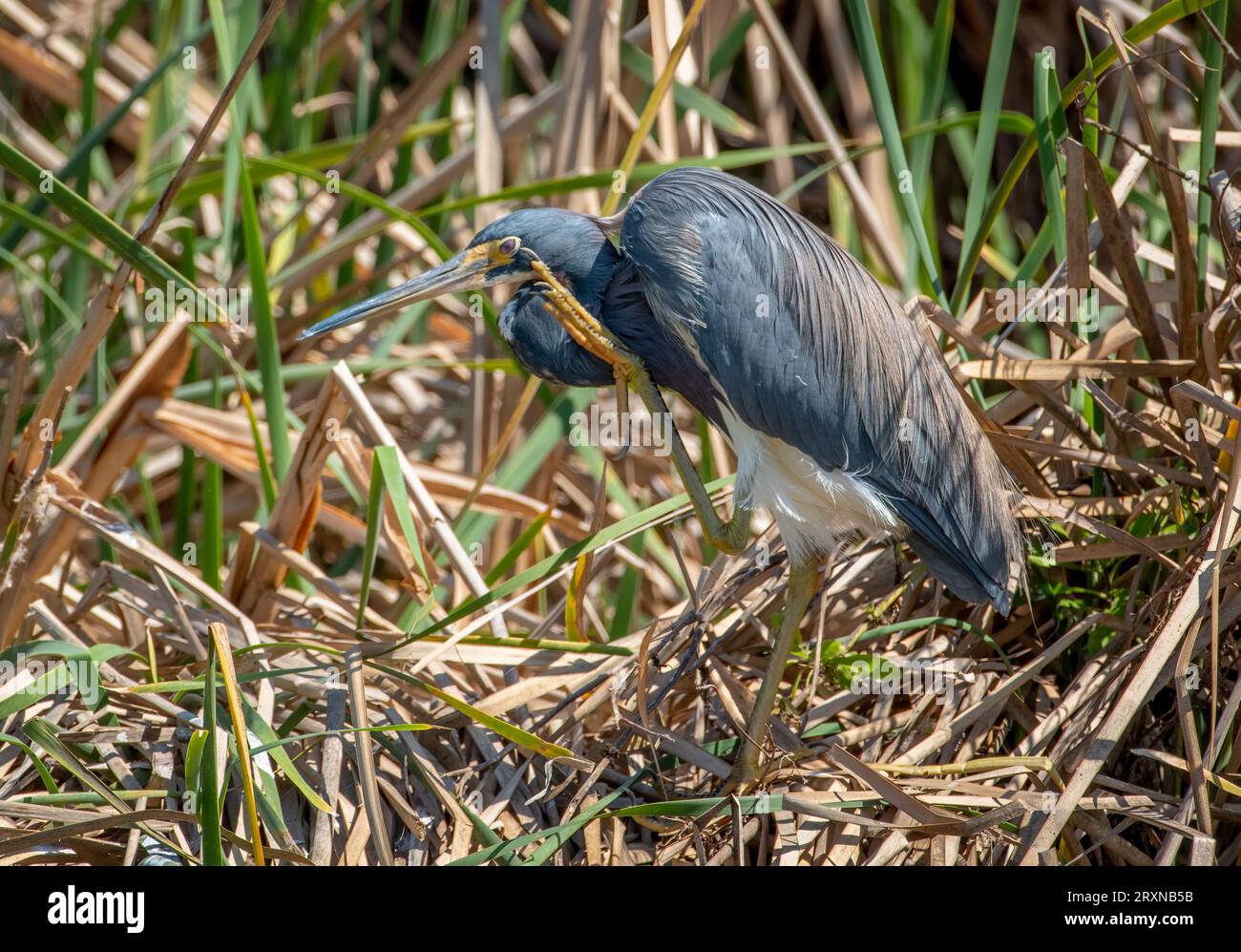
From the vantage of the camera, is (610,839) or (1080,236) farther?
(1080,236)

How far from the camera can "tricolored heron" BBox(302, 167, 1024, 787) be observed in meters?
2.35

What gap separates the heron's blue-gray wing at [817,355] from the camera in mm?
2338

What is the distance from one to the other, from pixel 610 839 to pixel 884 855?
1.61 ft

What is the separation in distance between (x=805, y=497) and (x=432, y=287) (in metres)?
0.87

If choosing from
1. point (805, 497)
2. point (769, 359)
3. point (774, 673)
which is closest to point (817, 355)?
point (769, 359)

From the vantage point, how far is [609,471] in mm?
3557

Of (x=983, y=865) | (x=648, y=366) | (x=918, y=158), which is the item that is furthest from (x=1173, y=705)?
(x=918, y=158)

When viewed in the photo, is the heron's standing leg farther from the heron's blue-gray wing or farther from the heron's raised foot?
the heron's raised foot

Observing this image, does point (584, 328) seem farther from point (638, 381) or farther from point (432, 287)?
point (432, 287)

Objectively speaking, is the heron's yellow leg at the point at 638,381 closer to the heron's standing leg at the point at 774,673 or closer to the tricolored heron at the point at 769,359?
the tricolored heron at the point at 769,359

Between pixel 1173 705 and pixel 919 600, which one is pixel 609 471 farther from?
pixel 1173 705

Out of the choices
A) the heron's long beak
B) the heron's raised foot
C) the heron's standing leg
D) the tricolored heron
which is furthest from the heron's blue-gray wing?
the heron's long beak

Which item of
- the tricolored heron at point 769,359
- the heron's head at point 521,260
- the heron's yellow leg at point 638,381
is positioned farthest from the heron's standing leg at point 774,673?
the heron's head at point 521,260

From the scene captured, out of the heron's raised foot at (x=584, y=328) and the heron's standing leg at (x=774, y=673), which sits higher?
the heron's raised foot at (x=584, y=328)
